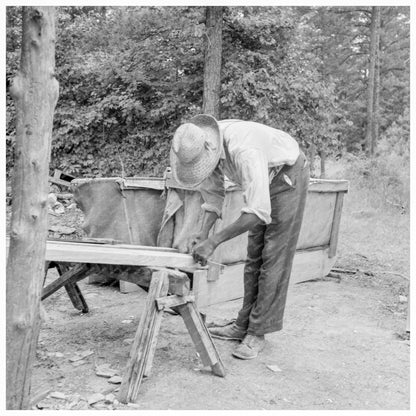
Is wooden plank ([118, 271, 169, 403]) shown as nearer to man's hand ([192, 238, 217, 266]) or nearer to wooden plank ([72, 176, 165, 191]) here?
man's hand ([192, 238, 217, 266])

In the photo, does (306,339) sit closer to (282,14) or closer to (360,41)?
(282,14)

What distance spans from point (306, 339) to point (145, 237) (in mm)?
2061

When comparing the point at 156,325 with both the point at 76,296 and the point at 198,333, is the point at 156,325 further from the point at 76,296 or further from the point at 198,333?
the point at 76,296

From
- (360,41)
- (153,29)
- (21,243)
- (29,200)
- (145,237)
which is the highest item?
(360,41)

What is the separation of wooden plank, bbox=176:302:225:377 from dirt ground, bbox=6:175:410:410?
0.48ft

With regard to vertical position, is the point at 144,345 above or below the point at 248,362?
above

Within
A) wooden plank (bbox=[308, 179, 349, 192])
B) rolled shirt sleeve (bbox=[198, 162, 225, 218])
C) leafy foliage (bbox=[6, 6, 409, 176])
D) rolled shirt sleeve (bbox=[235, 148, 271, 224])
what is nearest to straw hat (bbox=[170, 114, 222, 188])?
rolled shirt sleeve (bbox=[235, 148, 271, 224])

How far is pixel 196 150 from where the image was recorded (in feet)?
12.0

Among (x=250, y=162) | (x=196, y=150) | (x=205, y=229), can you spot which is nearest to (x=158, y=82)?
(x=205, y=229)

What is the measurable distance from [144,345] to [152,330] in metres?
0.10

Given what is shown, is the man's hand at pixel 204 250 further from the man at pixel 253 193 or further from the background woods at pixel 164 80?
the background woods at pixel 164 80

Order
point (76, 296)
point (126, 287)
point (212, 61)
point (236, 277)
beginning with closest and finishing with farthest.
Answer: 1. point (76, 296)
2. point (236, 277)
3. point (126, 287)
4. point (212, 61)

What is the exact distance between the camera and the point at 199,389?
140 inches

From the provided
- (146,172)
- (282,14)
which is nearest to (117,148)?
(146,172)
